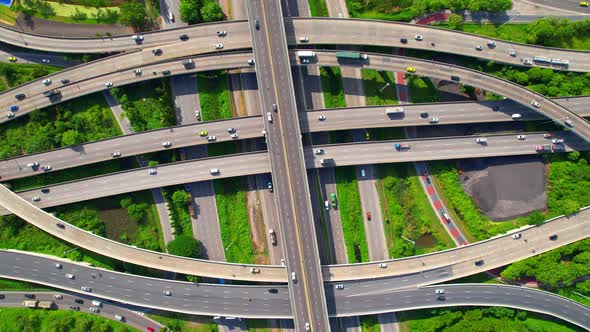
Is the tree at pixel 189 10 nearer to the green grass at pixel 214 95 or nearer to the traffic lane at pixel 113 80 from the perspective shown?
the traffic lane at pixel 113 80

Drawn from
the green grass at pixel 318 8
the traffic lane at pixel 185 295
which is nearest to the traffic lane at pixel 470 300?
the traffic lane at pixel 185 295

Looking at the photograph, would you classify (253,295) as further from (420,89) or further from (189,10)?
(189,10)

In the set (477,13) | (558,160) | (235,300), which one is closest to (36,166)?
(235,300)

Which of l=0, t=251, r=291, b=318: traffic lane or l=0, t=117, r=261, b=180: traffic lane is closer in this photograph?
l=0, t=117, r=261, b=180: traffic lane

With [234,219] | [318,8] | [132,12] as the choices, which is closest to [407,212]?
[234,219]

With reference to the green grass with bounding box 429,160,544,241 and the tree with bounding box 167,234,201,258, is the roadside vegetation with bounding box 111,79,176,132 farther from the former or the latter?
the green grass with bounding box 429,160,544,241

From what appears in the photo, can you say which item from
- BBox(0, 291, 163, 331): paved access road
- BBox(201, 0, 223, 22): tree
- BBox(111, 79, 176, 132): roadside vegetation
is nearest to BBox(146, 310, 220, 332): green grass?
BBox(0, 291, 163, 331): paved access road
